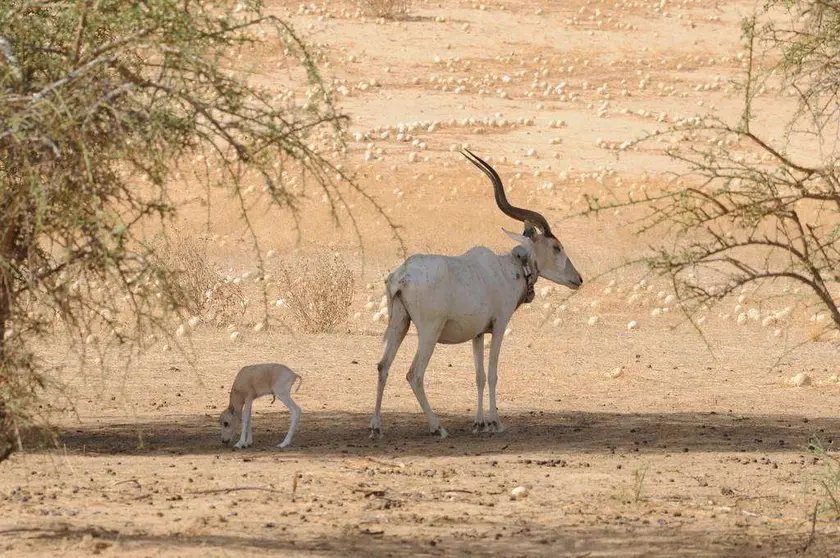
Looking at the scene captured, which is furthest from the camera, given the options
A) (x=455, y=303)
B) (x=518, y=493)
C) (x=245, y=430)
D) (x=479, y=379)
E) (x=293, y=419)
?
(x=479, y=379)

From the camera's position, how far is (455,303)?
1210 centimetres

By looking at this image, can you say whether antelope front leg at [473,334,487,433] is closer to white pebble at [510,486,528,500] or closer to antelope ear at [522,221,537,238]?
antelope ear at [522,221,537,238]

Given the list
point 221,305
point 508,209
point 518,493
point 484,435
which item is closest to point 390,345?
point 484,435

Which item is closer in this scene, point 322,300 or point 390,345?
point 390,345

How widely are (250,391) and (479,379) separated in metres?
2.07

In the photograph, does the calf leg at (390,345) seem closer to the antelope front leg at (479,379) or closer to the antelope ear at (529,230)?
the antelope front leg at (479,379)

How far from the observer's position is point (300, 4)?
37.1 meters

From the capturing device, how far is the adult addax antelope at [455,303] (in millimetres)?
11922

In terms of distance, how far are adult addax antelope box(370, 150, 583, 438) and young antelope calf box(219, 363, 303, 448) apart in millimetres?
742

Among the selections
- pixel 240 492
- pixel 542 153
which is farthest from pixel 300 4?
pixel 240 492

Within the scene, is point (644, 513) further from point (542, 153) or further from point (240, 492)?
point (542, 153)

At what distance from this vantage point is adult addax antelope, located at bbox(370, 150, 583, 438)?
1192cm

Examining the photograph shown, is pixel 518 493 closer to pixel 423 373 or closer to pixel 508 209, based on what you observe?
pixel 423 373

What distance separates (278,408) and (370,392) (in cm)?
92
